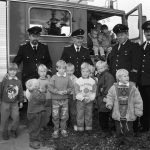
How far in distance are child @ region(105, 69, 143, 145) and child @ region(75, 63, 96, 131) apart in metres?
0.63

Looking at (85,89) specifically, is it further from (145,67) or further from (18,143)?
(18,143)

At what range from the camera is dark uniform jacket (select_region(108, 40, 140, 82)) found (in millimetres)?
5332

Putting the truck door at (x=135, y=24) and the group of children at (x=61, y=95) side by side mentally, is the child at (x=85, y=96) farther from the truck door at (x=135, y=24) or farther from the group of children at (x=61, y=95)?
the truck door at (x=135, y=24)

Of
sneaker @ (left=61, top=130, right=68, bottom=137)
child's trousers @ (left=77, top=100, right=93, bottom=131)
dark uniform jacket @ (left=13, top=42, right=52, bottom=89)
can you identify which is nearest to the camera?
sneaker @ (left=61, top=130, right=68, bottom=137)

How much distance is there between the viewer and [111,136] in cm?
534

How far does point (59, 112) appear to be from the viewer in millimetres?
5398

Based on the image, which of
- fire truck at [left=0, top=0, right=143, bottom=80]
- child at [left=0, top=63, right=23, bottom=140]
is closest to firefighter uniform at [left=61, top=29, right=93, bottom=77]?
fire truck at [left=0, top=0, right=143, bottom=80]

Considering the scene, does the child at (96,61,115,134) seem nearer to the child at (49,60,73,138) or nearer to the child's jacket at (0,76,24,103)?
the child at (49,60,73,138)

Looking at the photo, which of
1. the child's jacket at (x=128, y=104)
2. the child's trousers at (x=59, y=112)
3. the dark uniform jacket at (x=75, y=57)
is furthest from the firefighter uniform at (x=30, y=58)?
the child's jacket at (x=128, y=104)

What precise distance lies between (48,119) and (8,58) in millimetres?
1612

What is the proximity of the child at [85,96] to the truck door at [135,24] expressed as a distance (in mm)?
2433

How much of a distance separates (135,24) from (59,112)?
3544mm

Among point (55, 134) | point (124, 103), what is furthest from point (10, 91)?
point (124, 103)

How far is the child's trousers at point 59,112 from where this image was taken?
17.4 ft
